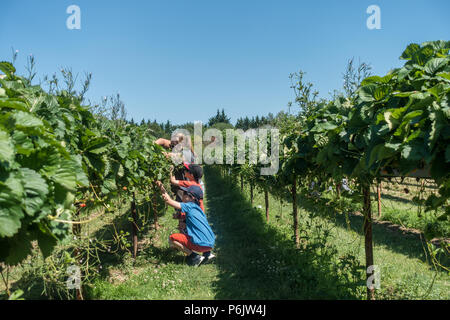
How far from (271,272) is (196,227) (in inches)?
55.4

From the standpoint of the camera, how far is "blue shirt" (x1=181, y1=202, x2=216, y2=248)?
465 centimetres

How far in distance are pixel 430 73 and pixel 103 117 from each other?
315cm

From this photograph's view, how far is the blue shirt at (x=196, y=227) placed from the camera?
4.65m

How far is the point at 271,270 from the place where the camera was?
13.6ft

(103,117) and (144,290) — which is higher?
(103,117)

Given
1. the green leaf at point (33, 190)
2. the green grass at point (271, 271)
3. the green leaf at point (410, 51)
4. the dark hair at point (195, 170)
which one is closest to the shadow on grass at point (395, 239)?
the green grass at point (271, 271)

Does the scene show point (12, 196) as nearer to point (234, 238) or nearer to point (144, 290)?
point (144, 290)

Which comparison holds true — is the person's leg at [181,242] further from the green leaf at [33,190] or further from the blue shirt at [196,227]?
the green leaf at [33,190]

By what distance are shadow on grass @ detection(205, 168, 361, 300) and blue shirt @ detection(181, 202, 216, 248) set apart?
1.52 feet

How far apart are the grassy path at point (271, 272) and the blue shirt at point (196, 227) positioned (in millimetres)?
402

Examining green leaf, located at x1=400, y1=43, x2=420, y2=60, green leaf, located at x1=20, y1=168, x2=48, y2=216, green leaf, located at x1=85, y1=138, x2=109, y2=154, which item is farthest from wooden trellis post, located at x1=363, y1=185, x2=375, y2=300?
green leaf, located at x1=20, y1=168, x2=48, y2=216
